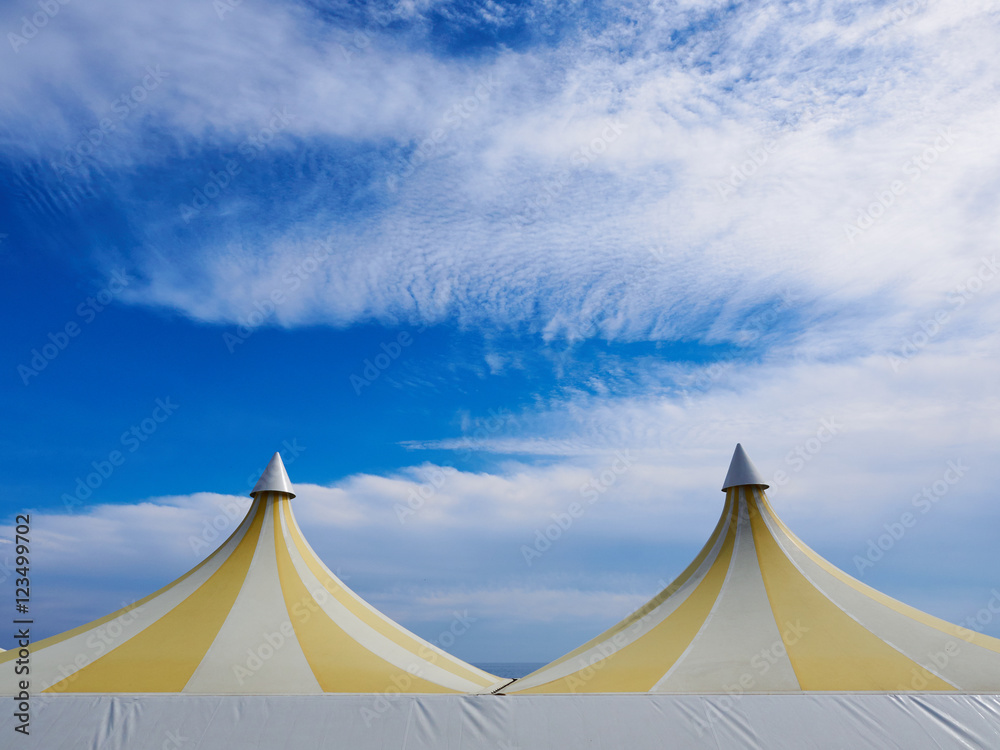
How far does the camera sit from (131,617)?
8.77 m

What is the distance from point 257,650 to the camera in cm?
810

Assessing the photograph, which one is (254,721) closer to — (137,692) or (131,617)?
(137,692)

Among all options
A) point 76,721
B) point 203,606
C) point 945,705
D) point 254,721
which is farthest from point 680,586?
point 76,721

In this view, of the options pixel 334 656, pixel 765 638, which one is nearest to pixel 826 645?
pixel 765 638

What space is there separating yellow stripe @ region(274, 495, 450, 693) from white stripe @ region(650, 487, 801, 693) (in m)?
2.70

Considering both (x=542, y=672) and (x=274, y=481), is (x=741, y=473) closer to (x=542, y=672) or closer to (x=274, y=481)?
(x=542, y=672)

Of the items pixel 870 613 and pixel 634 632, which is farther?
pixel 634 632

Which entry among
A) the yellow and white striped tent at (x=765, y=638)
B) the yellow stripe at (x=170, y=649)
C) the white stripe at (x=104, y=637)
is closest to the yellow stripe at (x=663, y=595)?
the yellow and white striped tent at (x=765, y=638)

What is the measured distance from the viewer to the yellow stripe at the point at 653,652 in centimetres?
705

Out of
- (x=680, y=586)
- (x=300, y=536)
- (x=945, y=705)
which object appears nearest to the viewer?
(x=945, y=705)

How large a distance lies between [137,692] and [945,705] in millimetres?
7982

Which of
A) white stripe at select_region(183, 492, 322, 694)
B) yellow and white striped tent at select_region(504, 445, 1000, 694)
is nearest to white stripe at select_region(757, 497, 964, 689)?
yellow and white striped tent at select_region(504, 445, 1000, 694)

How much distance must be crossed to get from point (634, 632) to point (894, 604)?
128 inches

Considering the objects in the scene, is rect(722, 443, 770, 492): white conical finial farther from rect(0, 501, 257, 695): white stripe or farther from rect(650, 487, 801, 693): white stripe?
rect(0, 501, 257, 695): white stripe
